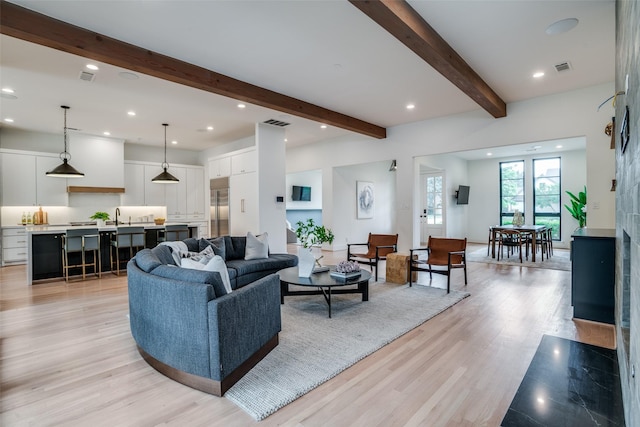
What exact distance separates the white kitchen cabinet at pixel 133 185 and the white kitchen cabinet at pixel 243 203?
305cm

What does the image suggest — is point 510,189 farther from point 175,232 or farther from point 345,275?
point 175,232

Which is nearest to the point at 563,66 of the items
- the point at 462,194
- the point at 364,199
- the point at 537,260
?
the point at 537,260

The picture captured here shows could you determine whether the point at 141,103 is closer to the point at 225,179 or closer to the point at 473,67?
the point at 225,179

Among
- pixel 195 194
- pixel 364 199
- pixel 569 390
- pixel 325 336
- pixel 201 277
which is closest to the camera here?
pixel 569 390

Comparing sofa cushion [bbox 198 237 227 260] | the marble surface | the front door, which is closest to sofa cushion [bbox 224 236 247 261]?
sofa cushion [bbox 198 237 227 260]

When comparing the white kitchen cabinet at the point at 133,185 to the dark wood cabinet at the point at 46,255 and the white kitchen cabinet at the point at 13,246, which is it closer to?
the white kitchen cabinet at the point at 13,246

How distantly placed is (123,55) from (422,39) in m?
3.14

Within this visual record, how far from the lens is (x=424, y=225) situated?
10414mm

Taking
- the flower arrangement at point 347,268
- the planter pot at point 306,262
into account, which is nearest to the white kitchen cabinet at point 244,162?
the planter pot at point 306,262

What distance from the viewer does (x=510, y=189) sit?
10.2 m

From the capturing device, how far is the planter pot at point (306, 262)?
3945mm

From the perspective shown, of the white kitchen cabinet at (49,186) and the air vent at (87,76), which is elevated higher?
the air vent at (87,76)

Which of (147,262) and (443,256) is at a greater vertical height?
(147,262)

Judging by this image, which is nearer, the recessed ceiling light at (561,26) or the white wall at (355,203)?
the recessed ceiling light at (561,26)
